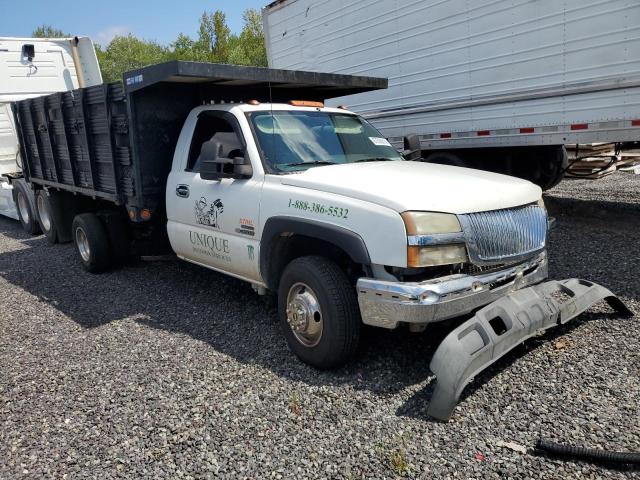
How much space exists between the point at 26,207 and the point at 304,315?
786 cm

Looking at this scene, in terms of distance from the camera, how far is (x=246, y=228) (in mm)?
4363

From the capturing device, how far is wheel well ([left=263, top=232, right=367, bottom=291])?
154 inches

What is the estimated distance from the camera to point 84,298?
5742 mm

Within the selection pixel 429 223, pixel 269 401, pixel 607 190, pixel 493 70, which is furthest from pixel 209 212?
pixel 607 190

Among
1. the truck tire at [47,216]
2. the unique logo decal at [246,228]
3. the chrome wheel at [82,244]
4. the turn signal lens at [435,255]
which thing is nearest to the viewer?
the turn signal lens at [435,255]

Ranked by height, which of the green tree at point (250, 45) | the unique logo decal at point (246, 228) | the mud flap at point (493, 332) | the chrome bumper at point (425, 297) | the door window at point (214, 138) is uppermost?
the green tree at point (250, 45)

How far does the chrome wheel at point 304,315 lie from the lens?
12.3ft

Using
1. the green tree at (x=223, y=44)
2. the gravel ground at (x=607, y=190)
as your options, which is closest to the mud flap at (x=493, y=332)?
the gravel ground at (x=607, y=190)

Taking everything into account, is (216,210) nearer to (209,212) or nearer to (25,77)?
(209,212)

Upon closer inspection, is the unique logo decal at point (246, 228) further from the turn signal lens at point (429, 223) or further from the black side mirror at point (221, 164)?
the turn signal lens at point (429, 223)

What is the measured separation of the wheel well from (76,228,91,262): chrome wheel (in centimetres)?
352

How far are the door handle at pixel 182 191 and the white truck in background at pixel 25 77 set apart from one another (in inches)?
235

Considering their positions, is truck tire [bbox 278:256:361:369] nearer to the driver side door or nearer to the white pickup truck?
the white pickup truck

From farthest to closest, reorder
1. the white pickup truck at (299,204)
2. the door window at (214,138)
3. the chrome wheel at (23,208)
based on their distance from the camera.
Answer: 1. the chrome wheel at (23,208)
2. the door window at (214,138)
3. the white pickup truck at (299,204)
